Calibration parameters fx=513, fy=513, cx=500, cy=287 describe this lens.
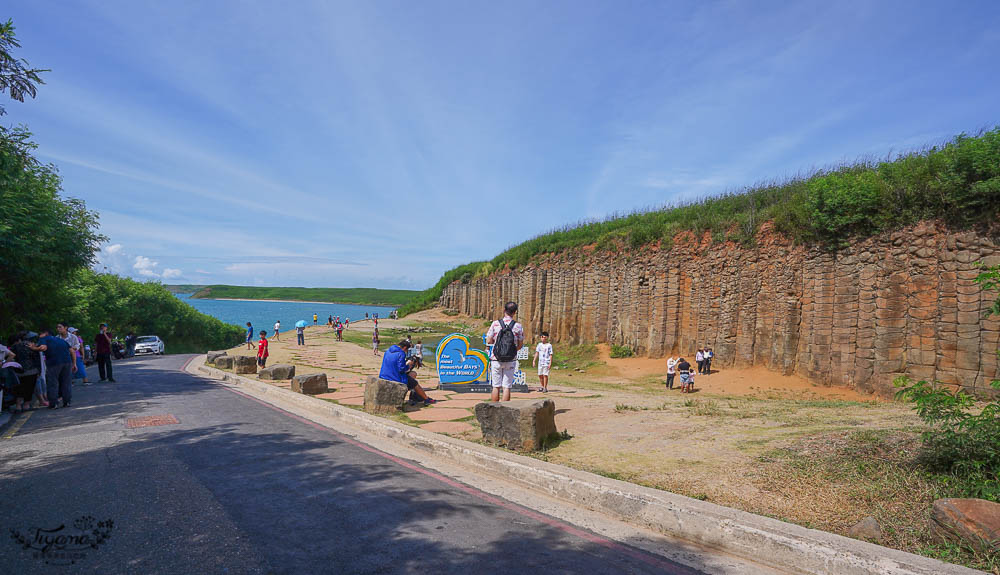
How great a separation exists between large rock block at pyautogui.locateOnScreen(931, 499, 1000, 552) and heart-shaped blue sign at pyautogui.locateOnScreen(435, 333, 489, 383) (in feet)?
30.0

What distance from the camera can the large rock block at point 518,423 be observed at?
21.1 ft

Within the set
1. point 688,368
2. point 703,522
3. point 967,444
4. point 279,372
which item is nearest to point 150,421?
point 279,372

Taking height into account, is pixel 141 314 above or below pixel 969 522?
above

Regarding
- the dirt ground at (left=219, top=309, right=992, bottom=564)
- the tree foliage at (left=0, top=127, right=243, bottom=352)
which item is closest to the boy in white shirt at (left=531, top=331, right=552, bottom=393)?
the dirt ground at (left=219, top=309, right=992, bottom=564)

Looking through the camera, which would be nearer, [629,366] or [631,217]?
[629,366]

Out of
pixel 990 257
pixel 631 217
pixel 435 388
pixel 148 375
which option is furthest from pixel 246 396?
pixel 631 217

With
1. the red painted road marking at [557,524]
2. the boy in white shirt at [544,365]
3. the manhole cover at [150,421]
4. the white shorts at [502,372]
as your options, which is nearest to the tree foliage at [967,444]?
the red painted road marking at [557,524]

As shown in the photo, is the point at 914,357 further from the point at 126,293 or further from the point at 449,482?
the point at 126,293

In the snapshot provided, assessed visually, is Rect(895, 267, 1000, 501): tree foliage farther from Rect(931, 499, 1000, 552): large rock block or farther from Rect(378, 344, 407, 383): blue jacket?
Rect(378, 344, 407, 383): blue jacket

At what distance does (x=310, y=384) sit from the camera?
1170 centimetres

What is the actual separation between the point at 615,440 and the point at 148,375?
17708 mm

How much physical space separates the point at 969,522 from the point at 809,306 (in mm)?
14221

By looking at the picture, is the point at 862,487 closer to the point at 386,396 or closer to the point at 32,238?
the point at 386,396

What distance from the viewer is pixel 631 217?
104ft
